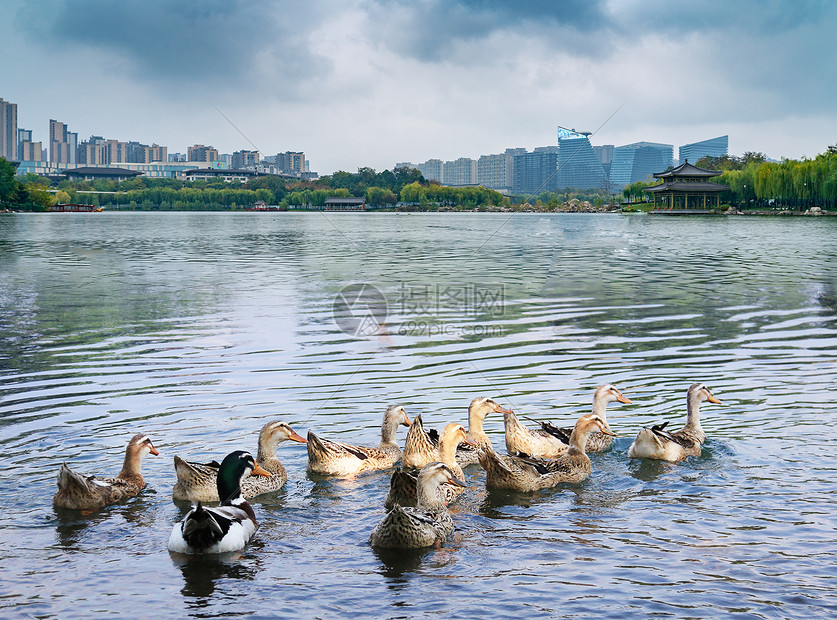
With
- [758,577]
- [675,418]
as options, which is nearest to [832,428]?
[675,418]

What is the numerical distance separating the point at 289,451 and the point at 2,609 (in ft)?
15.4

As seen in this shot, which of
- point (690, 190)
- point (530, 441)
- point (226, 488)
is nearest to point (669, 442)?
point (530, 441)

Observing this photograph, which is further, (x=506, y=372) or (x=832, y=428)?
(x=506, y=372)

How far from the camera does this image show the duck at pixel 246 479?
859 centimetres

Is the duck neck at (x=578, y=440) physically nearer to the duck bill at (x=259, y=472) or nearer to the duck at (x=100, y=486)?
the duck bill at (x=259, y=472)

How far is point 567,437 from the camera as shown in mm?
10586

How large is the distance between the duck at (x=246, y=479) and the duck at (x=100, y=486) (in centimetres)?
45

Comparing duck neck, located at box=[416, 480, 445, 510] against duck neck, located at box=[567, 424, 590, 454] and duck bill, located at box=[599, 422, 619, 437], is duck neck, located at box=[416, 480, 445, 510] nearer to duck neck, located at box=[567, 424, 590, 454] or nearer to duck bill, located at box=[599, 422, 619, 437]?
duck neck, located at box=[567, 424, 590, 454]

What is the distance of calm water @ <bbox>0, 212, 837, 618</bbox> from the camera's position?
660cm

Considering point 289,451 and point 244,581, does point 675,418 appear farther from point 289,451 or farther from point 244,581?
point 244,581

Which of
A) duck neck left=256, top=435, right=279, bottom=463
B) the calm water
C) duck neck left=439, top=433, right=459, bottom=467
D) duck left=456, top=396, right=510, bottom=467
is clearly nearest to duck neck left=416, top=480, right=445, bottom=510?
the calm water

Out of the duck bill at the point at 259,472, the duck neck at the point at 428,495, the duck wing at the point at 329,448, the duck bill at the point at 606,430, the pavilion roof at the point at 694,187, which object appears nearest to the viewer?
the duck neck at the point at 428,495

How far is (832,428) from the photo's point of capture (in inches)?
429

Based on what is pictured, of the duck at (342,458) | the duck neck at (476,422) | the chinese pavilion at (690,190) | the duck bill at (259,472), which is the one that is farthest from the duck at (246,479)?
the chinese pavilion at (690,190)
